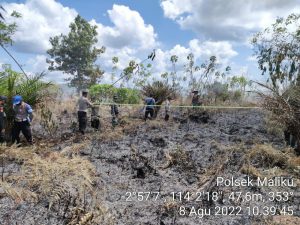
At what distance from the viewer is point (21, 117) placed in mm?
9297

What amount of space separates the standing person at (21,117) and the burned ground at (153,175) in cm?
84

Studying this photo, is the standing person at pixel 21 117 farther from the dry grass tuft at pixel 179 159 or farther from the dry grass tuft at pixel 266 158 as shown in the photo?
the dry grass tuft at pixel 266 158

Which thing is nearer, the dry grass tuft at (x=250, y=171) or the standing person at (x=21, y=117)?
the dry grass tuft at (x=250, y=171)

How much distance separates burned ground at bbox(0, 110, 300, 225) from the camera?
198 inches

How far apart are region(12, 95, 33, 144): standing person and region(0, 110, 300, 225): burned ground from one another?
84cm

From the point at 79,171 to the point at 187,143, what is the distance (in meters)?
4.47

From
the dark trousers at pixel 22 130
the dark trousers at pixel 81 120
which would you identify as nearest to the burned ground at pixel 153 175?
the dark trousers at pixel 81 120

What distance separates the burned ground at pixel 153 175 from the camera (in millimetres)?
5035

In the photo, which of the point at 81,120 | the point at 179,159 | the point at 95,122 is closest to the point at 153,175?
the point at 179,159

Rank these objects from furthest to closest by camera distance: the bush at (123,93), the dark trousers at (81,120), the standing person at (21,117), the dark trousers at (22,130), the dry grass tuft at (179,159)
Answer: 1. the bush at (123,93)
2. the dark trousers at (81,120)
3. the dark trousers at (22,130)
4. the standing person at (21,117)
5. the dry grass tuft at (179,159)

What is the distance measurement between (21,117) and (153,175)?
3.72 m

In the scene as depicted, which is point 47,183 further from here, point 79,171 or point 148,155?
point 148,155

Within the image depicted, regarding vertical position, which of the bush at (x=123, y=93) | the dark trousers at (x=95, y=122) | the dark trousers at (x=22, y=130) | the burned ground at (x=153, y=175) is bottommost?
the burned ground at (x=153, y=175)

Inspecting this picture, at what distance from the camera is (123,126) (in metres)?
13.4
